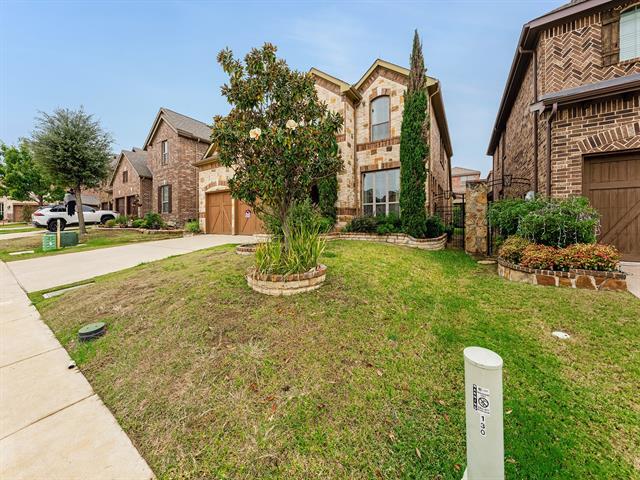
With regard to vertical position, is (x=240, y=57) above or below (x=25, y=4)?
below

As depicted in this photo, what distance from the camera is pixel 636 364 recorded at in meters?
2.53

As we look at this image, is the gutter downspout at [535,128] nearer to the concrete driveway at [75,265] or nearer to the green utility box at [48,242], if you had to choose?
the concrete driveway at [75,265]

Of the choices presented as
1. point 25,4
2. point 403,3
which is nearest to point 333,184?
point 403,3

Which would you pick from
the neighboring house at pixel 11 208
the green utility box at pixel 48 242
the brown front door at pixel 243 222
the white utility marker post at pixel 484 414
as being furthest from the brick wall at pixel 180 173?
the neighboring house at pixel 11 208

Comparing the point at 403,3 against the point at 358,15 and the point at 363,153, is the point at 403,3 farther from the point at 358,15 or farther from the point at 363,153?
the point at 363,153

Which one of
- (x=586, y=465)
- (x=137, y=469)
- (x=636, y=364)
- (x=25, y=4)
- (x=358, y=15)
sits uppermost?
(x=358, y=15)

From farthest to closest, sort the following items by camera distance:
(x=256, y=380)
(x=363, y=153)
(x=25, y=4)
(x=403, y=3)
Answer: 1. (x=363, y=153)
2. (x=403, y=3)
3. (x=25, y=4)
4. (x=256, y=380)

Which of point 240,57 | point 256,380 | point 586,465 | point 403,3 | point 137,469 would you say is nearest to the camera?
point 586,465

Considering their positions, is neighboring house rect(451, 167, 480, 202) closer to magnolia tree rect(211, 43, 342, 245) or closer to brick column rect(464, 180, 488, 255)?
brick column rect(464, 180, 488, 255)

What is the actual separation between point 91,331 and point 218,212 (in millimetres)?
12065

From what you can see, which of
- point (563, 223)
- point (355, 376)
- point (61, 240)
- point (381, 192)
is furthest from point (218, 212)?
point (563, 223)

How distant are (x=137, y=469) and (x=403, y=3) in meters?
14.8

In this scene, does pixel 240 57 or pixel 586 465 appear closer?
pixel 586 465

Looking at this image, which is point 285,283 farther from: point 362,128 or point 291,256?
point 362,128
